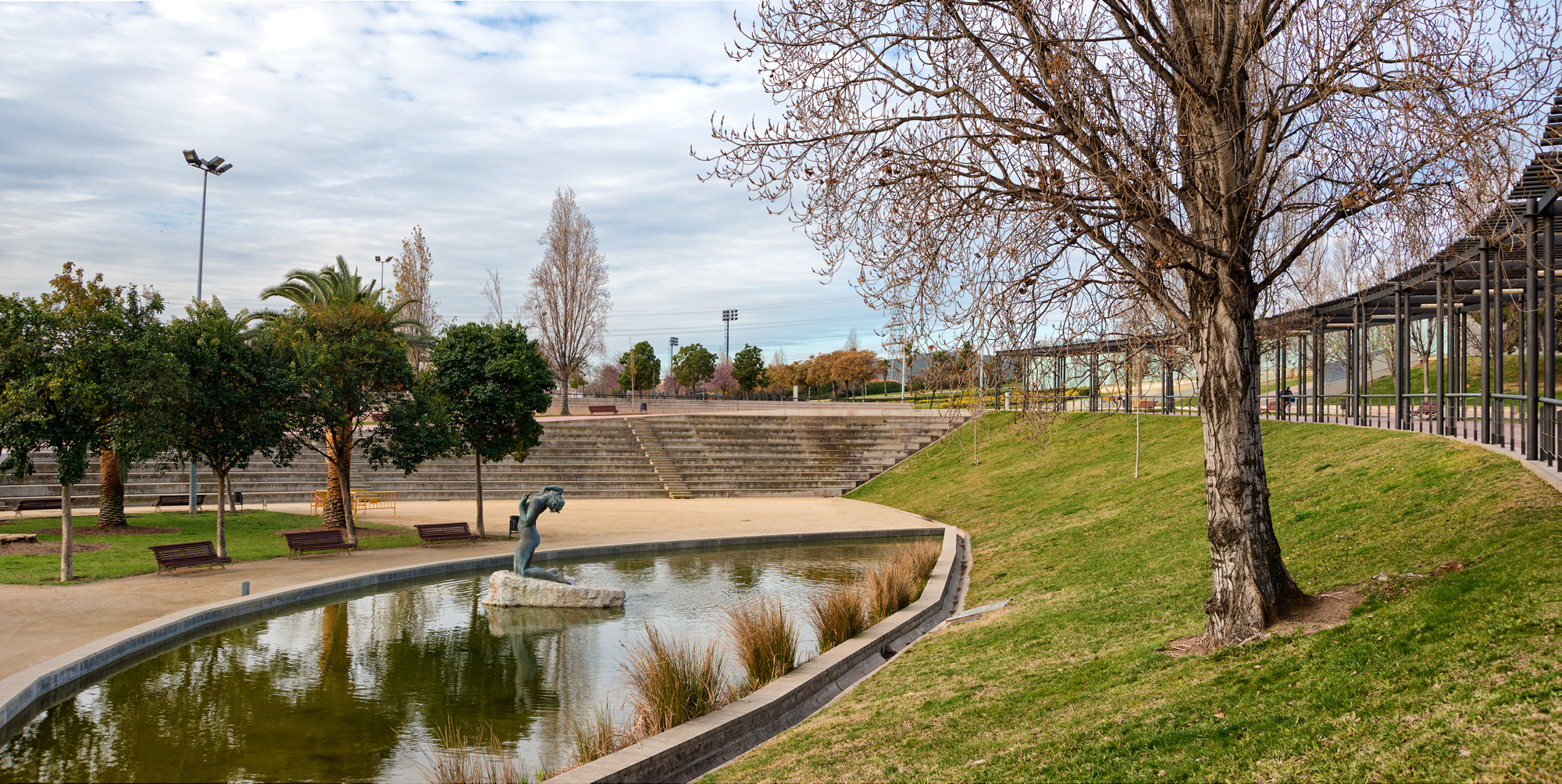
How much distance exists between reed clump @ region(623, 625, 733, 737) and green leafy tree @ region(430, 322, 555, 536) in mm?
Result: 13463

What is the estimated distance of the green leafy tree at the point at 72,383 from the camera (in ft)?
47.4

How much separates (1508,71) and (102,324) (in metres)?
18.9

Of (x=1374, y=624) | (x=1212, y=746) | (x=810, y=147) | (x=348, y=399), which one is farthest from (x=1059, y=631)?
(x=348, y=399)

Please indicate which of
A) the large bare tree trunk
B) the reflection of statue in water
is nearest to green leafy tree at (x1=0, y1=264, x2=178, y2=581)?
the reflection of statue in water

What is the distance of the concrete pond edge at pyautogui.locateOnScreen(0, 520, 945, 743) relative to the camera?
28.4ft

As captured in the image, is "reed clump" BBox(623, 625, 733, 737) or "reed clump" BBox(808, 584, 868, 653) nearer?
"reed clump" BBox(623, 625, 733, 737)

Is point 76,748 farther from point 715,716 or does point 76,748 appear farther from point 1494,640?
point 1494,640

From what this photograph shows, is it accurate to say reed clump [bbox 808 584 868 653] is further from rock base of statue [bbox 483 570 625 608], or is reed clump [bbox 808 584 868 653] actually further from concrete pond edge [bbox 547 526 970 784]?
rock base of statue [bbox 483 570 625 608]

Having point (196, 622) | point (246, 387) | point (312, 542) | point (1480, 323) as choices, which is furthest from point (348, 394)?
point (1480, 323)

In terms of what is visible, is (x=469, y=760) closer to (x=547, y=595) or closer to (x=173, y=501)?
(x=547, y=595)

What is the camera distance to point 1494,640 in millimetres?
5250

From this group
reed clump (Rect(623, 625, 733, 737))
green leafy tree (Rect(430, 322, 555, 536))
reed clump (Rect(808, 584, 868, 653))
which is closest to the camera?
reed clump (Rect(623, 625, 733, 737))

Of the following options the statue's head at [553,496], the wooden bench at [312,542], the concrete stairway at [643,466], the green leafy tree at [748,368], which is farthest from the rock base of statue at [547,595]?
the green leafy tree at [748,368]

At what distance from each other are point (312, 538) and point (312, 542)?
0.10 meters
